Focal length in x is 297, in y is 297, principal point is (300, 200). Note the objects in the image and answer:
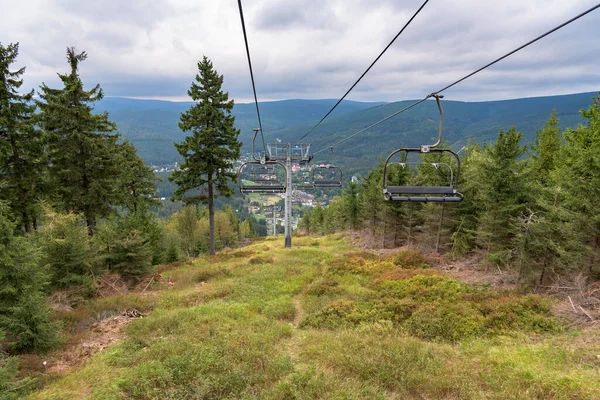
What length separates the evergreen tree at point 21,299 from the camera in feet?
27.3

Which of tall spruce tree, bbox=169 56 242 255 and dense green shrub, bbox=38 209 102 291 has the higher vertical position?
tall spruce tree, bbox=169 56 242 255

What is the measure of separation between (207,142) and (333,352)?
18.6 meters

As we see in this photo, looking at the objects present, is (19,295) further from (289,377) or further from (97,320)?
(289,377)

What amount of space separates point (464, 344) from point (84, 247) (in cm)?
1567

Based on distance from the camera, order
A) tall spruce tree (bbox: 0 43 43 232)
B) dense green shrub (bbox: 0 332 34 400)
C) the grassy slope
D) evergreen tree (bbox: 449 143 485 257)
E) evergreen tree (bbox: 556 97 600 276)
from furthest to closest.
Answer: evergreen tree (bbox: 449 143 485 257)
tall spruce tree (bbox: 0 43 43 232)
evergreen tree (bbox: 556 97 600 276)
the grassy slope
dense green shrub (bbox: 0 332 34 400)

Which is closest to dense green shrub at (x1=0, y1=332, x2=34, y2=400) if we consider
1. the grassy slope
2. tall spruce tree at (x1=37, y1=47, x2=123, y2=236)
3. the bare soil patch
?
the grassy slope

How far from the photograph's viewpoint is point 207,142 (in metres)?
22.8

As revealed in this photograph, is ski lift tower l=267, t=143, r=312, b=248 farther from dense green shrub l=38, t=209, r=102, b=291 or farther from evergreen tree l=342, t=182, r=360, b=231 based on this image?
evergreen tree l=342, t=182, r=360, b=231

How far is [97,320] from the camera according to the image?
1170cm

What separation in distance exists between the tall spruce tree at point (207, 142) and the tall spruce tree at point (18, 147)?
26.9 feet

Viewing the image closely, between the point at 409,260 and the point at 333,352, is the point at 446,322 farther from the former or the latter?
the point at 409,260

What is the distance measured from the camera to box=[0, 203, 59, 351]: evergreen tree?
8.33 meters

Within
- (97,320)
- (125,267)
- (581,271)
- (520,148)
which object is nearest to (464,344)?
(581,271)

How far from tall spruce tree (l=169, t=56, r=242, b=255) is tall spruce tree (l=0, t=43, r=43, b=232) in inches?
323
